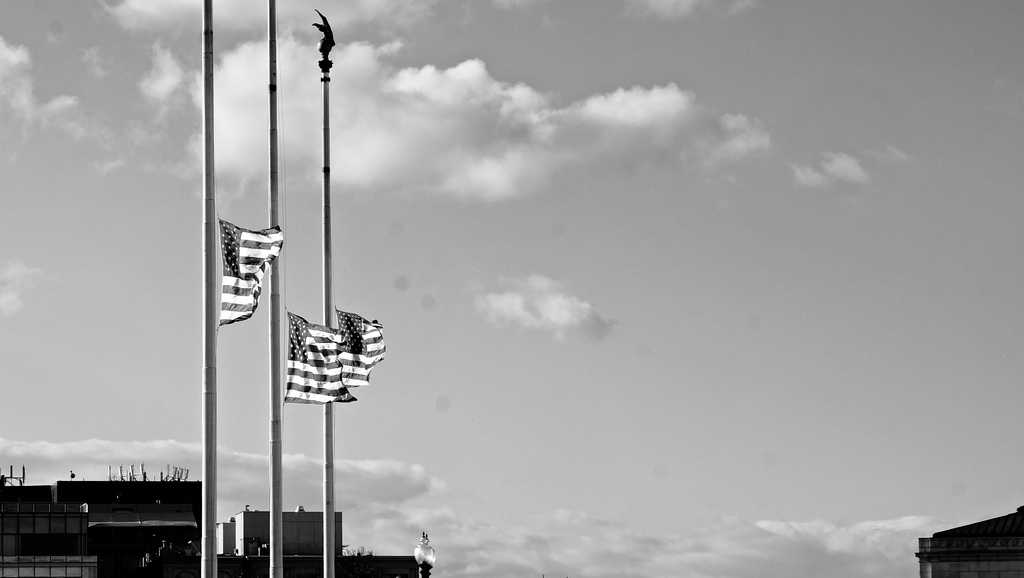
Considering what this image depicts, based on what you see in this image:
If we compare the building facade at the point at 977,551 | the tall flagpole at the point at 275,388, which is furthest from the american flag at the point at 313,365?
the building facade at the point at 977,551

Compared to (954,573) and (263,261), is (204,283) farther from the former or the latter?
(954,573)

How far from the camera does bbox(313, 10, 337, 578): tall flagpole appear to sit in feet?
154

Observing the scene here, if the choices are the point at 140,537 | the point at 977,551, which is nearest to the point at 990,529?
Answer: the point at 977,551

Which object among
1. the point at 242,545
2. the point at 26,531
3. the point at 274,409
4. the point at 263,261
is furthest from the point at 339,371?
the point at 242,545

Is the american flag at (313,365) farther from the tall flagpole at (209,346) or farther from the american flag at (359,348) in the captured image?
the tall flagpole at (209,346)

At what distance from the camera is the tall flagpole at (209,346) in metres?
37.2

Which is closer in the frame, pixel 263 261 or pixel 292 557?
pixel 263 261

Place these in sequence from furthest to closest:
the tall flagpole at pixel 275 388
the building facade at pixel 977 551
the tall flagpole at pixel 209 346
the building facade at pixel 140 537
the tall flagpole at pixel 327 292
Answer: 1. the building facade at pixel 140 537
2. the building facade at pixel 977 551
3. the tall flagpole at pixel 327 292
4. the tall flagpole at pixel 275 388
5. the tall flagpole at pixel 209 346

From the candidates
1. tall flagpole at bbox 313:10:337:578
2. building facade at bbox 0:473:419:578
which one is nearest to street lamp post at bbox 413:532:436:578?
tall flagpole at bbox 313:10:337:578

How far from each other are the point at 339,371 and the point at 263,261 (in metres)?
5.60

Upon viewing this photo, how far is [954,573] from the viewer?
75.9 meters

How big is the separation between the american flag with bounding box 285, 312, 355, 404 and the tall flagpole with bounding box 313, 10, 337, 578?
3136mm

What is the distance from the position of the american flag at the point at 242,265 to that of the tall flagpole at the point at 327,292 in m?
7.57

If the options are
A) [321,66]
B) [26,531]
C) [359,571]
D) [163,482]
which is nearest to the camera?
[321,66]
